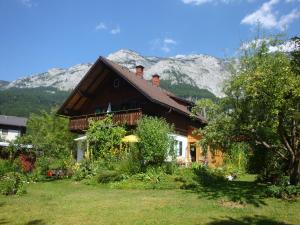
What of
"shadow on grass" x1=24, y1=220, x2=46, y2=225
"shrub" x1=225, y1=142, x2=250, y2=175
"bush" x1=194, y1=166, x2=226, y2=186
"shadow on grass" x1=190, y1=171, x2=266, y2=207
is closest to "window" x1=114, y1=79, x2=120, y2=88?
"shrub" x1=225, y1=142, x2=250, y2=175

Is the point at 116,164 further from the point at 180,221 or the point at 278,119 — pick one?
the point at 180,221

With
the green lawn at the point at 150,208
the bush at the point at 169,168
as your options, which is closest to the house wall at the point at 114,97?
the bush at the point at 169,168

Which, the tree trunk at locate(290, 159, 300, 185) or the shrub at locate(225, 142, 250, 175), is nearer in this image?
the tree trunk at locate(290, 159, 300, 185)

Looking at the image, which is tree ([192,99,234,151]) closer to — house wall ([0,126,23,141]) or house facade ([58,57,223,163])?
house facade ([58,57,223,163])

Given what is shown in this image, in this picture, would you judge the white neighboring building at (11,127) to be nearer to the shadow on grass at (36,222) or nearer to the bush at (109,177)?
the bush at (109,177)

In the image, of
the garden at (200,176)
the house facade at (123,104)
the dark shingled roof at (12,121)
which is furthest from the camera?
the dark shingled roof at (12,121)

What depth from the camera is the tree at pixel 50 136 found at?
2778 cm

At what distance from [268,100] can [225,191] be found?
445cm

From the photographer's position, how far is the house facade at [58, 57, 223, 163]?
107ft

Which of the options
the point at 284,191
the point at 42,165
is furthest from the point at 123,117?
the point at 284,191

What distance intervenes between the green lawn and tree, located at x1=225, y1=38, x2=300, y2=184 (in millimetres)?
2564

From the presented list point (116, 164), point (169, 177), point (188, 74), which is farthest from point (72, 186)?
point (188, 74)

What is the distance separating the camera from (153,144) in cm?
2364

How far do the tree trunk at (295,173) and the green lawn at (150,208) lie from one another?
1.66 meters
